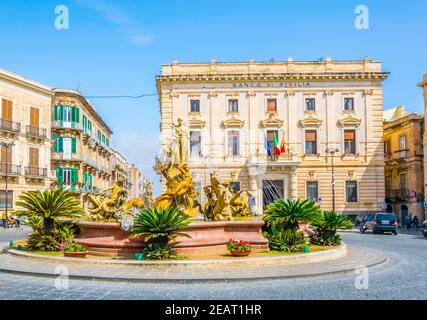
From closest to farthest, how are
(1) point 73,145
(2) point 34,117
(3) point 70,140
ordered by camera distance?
(2) point 34,117 < (3) point 70,140 < (1) point 73,145

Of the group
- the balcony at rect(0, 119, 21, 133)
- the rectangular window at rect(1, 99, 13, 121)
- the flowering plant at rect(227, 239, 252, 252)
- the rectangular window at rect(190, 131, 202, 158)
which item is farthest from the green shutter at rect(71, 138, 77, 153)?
the flowering plant at rect(227, 239, 252, 252)

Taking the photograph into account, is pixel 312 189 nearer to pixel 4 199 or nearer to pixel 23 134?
pixel 23 134

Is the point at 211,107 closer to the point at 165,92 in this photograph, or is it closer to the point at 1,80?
the point at 165,92

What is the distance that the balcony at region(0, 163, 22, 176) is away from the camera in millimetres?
41469

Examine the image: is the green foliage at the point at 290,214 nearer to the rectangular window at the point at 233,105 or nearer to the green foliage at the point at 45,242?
the green foliage at the point at 45,242

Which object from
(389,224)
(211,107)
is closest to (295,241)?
(389,224)

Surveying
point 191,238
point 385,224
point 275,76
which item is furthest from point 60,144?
point 191,238

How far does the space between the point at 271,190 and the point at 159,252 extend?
3018cm

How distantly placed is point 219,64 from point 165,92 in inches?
203

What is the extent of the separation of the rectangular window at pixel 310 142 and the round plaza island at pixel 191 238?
2792cm

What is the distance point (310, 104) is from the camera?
43.2 metres

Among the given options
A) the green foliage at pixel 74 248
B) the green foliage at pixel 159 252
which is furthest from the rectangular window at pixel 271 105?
the green foliage at pixel 159 252

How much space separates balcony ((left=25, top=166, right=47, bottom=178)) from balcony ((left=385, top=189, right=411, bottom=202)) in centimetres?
3250

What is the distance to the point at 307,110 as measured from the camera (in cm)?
4322
